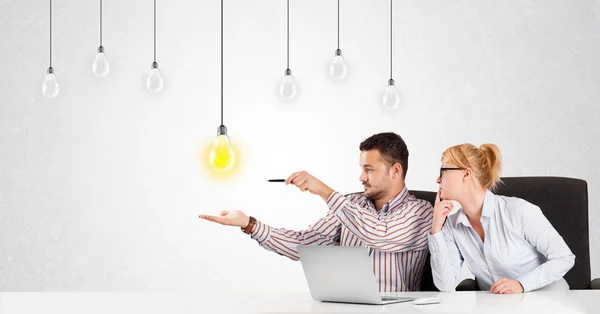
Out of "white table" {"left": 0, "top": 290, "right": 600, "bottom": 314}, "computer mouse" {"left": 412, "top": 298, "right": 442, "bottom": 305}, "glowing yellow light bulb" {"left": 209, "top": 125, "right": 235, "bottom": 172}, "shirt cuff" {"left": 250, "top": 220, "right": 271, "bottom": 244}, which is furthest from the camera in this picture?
"shirt cuff" {"left": 250, "top": 220, "right": 271, "bottom": 244}

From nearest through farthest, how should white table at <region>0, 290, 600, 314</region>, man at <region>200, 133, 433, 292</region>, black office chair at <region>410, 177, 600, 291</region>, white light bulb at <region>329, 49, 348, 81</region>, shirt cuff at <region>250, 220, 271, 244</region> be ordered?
white table at <region>0, 290, 600, 314</region> → man at <region>200, 133, 433, 292</region> → black office chair at <region>410, 177, 600, 291</region> → shirt cuff at <region>250, 220, 271, 244</region> → white light bulb at <region>329, 49, 348, 81</region>

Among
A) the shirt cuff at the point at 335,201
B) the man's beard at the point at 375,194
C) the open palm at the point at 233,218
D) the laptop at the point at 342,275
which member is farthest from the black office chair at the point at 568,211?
the laptop at the point at 342,275

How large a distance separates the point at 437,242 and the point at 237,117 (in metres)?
2.39

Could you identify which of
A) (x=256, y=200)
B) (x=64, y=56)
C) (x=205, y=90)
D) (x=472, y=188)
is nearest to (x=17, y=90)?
(x=64, y=56)

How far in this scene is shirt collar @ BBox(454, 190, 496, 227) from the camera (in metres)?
2.82

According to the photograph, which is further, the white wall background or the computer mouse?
the white wall background

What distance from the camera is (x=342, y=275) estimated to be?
2.03m

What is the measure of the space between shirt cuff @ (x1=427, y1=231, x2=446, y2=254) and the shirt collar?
0.34ft

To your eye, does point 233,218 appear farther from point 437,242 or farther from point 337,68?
point 337,68

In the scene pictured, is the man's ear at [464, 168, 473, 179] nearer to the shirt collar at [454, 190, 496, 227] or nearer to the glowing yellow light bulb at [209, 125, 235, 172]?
the shirt collar at [454, 190, 496, 227]

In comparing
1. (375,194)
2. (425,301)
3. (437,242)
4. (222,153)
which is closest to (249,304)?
(425,301)

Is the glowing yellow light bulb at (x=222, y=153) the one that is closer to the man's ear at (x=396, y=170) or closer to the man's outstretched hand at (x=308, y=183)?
the man's outstretched hand at (x=308, y=183)

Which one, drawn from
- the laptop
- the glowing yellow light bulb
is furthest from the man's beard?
the laptop

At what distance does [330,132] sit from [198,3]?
1196 mm
